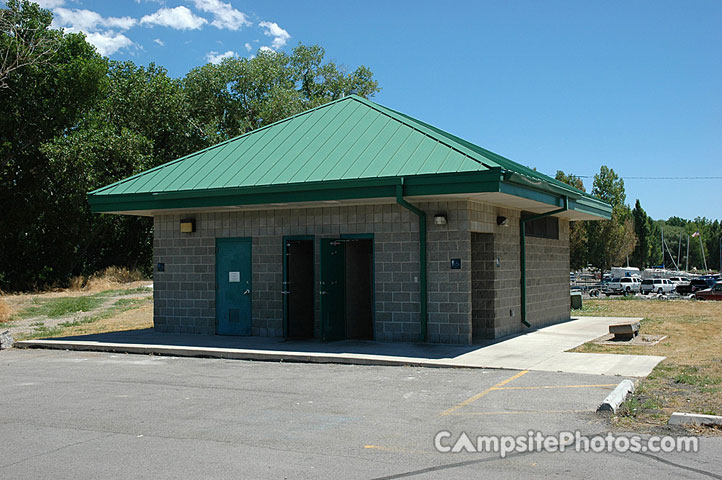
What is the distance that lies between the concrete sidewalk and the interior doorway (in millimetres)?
594

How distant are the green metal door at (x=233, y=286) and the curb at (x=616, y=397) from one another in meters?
9.65

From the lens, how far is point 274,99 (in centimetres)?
4722

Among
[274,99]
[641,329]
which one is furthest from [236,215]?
[274,99]

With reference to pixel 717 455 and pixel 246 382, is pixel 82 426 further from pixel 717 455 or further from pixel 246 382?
pixel 717 455

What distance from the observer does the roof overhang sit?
43.1ft

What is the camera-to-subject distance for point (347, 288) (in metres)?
16.1

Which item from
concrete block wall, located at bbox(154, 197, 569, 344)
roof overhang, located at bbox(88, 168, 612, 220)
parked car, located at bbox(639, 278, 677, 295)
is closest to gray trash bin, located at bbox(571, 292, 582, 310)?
concrete block wall, located at bbox(154, 197, 569, 344)

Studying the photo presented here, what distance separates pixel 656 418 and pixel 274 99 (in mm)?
42174

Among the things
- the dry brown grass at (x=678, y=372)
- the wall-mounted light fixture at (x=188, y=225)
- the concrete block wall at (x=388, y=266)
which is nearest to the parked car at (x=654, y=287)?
the dry brown grass at (x=678, y=372)

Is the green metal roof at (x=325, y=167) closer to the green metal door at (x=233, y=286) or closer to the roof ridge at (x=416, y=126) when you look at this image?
the roof ridge at (x=416, y=126)

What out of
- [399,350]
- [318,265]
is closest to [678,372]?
[399,350]

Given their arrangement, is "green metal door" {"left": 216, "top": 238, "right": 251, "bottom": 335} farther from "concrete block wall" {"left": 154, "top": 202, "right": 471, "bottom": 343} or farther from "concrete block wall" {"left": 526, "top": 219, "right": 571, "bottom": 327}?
"concrete block wall" {"left": 526, "top": 219, "right": 571, "bottom": 327}

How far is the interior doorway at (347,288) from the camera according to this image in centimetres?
1505

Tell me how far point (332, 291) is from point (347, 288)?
103 centimetres
